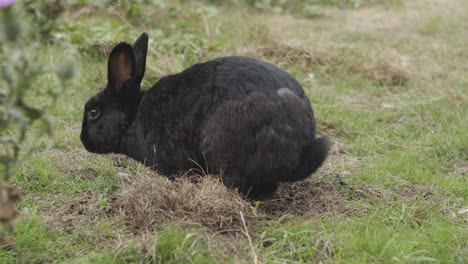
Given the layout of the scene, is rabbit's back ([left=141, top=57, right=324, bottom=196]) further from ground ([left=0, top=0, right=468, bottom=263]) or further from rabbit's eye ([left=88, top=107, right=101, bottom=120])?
rabbit's eye ([left=88, top=107, right=101, bottom=120])

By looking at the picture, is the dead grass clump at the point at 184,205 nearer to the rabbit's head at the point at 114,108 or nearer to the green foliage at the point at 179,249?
the green foliage at the point at 179,249

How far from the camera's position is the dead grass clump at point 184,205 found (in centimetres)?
361

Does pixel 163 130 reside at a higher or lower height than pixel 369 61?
higher

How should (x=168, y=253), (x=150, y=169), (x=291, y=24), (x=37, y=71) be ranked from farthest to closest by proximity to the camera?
(x=291, y=24)
(x=150, y=169)
(x=168, y=253)
(x=37, y=71)

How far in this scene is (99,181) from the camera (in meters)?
4.43

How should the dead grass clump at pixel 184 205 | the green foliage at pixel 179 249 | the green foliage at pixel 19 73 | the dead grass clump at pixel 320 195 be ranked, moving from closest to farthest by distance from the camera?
the green foliage at pixel 19 73, the green foliage at pixel 179 249, the dead grass clump at pixel 184 205, the dead grass clump at pixel 320 195

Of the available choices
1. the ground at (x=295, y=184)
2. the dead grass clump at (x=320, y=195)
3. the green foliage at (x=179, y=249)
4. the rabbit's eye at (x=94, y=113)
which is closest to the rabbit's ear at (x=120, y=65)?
the rabbit's eye at (x=94, y=113)

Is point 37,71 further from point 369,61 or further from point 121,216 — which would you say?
point 369,61

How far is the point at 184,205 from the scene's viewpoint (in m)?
3.67

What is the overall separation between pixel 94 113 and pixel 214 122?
969mm

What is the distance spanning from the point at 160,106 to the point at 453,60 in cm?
425

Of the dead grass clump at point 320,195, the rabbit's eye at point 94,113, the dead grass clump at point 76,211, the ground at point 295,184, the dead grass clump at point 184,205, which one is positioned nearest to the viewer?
the ground at point 295,184

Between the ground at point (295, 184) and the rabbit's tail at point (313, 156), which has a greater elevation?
the rabbit's tail at point (313, 156)

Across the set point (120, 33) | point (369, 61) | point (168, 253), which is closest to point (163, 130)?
point (168, 253)
